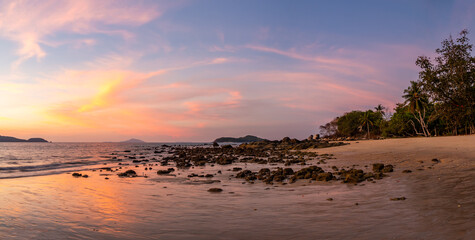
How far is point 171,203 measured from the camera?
35.2ft

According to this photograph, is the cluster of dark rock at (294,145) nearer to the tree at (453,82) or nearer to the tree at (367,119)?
the tree at (453,82)

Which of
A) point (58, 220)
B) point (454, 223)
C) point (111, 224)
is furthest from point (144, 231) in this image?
point (454, 223)

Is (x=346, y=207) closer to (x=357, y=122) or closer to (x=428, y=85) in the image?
(x=428, y=85)

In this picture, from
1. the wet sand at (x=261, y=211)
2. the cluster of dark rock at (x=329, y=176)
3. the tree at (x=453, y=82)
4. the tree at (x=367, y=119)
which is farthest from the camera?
the tree at (x=367, y=119)

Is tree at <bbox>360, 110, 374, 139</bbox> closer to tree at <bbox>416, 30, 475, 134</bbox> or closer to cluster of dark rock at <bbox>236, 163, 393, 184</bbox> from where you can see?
tree at <bbox>416, 30, 475, 134</bbox>

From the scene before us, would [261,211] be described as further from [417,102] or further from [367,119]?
Answer: [367,119]

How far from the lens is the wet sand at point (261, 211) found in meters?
6.70

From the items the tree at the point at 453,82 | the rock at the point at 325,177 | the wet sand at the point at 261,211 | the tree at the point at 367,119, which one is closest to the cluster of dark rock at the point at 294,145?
the tree at the point at 453,82

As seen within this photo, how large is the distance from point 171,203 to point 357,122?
10299cm

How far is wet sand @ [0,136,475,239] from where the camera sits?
22.0ft

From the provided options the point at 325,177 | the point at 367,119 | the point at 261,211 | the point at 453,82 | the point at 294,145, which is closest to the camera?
the point at 261,211

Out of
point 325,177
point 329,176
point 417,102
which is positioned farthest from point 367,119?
point 325,177

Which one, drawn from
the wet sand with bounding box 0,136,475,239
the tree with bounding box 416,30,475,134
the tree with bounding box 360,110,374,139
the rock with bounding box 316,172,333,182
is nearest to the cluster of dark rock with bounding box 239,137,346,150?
the tree with bounding box 416,30,475,134

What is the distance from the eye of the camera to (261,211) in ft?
29.5
